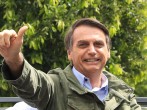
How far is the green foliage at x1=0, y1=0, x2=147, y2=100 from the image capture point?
15.4 ft

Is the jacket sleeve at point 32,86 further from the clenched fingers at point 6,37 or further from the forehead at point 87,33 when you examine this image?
the forehead at point 87,33

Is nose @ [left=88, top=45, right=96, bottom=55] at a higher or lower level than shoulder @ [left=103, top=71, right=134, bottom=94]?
higher

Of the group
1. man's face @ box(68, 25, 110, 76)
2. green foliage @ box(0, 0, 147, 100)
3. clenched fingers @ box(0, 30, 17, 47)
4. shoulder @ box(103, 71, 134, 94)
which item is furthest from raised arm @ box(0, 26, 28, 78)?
green foliage @ box(0, 0, 147, 100)

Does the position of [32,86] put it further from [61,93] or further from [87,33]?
[87,33]

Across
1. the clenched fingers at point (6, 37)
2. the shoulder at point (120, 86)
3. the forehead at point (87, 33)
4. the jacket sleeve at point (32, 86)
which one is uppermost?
the clenched fingers at point (6, 37)

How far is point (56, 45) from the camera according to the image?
16.4ft

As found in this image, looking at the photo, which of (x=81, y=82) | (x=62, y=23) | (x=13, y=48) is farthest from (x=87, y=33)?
(x=62, y=23)

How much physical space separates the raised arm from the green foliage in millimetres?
2408

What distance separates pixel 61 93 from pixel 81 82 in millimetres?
172

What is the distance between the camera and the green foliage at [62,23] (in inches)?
185

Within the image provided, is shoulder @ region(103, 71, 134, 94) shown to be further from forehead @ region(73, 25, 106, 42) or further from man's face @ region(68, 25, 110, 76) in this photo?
forehead @ region(73, 25, 106, 42)

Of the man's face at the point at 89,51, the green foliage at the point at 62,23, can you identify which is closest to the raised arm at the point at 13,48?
the man's face at the point at 89,51

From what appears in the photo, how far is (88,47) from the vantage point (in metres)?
2.53

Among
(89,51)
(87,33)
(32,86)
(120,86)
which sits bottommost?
(120,86)
